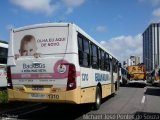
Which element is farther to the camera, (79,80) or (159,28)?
(159,28)

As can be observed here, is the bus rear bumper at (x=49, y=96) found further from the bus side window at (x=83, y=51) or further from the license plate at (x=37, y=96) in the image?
the bus side window at (x=83, y=51)

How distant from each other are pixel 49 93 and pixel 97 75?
393cm

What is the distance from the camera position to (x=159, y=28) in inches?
4363

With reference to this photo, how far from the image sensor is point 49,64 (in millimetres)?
11094

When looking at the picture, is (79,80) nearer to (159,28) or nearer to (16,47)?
(16,47)

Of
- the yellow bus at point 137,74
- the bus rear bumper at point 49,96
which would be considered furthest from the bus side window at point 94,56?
the yellow bus at point 137,74

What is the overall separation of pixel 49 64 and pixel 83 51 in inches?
58.8

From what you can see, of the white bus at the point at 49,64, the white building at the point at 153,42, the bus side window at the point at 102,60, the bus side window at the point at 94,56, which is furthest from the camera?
the white building at the point at 153,42

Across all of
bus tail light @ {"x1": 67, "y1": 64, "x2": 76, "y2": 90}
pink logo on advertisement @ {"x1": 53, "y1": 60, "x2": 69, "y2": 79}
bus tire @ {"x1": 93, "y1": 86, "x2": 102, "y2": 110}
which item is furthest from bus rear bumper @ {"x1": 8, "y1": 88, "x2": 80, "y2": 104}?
bus tire @ {"x1": 93, "y1": 86, "x2": 102, "y2": 110}

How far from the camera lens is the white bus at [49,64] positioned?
10.8 meters

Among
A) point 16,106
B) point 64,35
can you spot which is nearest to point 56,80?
point 64,35

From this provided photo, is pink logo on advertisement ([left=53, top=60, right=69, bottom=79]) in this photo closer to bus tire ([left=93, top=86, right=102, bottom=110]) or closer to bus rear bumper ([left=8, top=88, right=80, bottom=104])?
bus rear bumper ([left=8, top=88, right=80, bottom=104])

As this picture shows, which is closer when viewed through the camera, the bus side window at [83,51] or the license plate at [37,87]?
the license plate at [37,87]

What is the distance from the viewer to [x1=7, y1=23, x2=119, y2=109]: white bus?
10.8 metres
